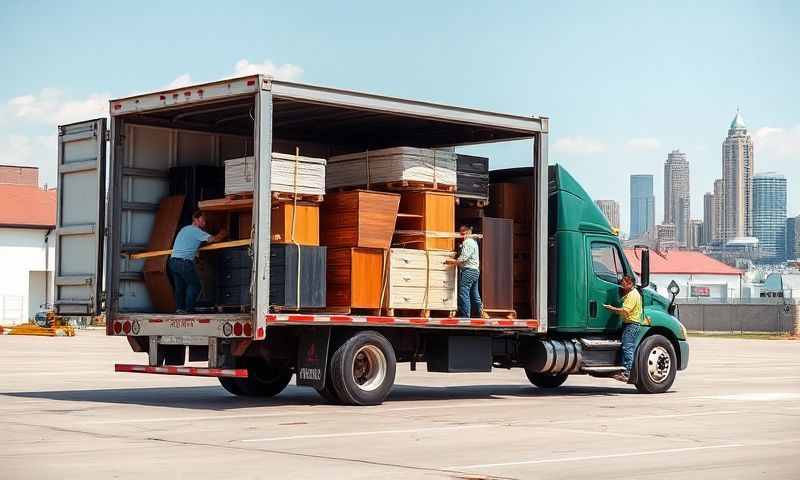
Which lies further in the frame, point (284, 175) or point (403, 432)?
point (284, 175)

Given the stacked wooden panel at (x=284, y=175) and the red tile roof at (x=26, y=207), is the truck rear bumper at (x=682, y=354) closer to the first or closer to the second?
the stacked wooden panel at (x=284, y=175)

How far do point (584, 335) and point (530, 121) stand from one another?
12.4 feet

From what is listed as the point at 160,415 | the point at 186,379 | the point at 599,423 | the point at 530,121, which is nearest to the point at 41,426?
the point at 160,415

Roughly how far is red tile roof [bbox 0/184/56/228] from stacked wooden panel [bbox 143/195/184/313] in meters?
55.9

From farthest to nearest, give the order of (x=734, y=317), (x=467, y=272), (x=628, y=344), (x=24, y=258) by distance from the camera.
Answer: (x=734, y=317), (x=24, y=258), (x=628, y=344), (x=467, y=272)

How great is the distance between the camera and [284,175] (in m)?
16.3

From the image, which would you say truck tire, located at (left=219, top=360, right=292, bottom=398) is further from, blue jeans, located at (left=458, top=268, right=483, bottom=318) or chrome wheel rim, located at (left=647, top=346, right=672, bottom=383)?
chrome wheel rim, located at (left=647, top=346, right=672, bottom=383)

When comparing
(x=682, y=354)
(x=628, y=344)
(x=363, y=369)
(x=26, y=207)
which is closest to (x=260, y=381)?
(x=363, y=369)

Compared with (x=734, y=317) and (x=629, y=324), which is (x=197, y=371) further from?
(x=734, y=317)

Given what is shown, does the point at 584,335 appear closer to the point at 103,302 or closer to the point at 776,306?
the point at 103,302

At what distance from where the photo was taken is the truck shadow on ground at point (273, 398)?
1772 cm

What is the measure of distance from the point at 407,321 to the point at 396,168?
81.8 inches

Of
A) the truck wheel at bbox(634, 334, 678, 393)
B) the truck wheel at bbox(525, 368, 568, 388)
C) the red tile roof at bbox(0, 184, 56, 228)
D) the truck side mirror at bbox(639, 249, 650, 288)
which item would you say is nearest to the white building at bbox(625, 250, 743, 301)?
the red tile roof at bbox(0, 184, 56, 228)

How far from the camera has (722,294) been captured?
150 metres
